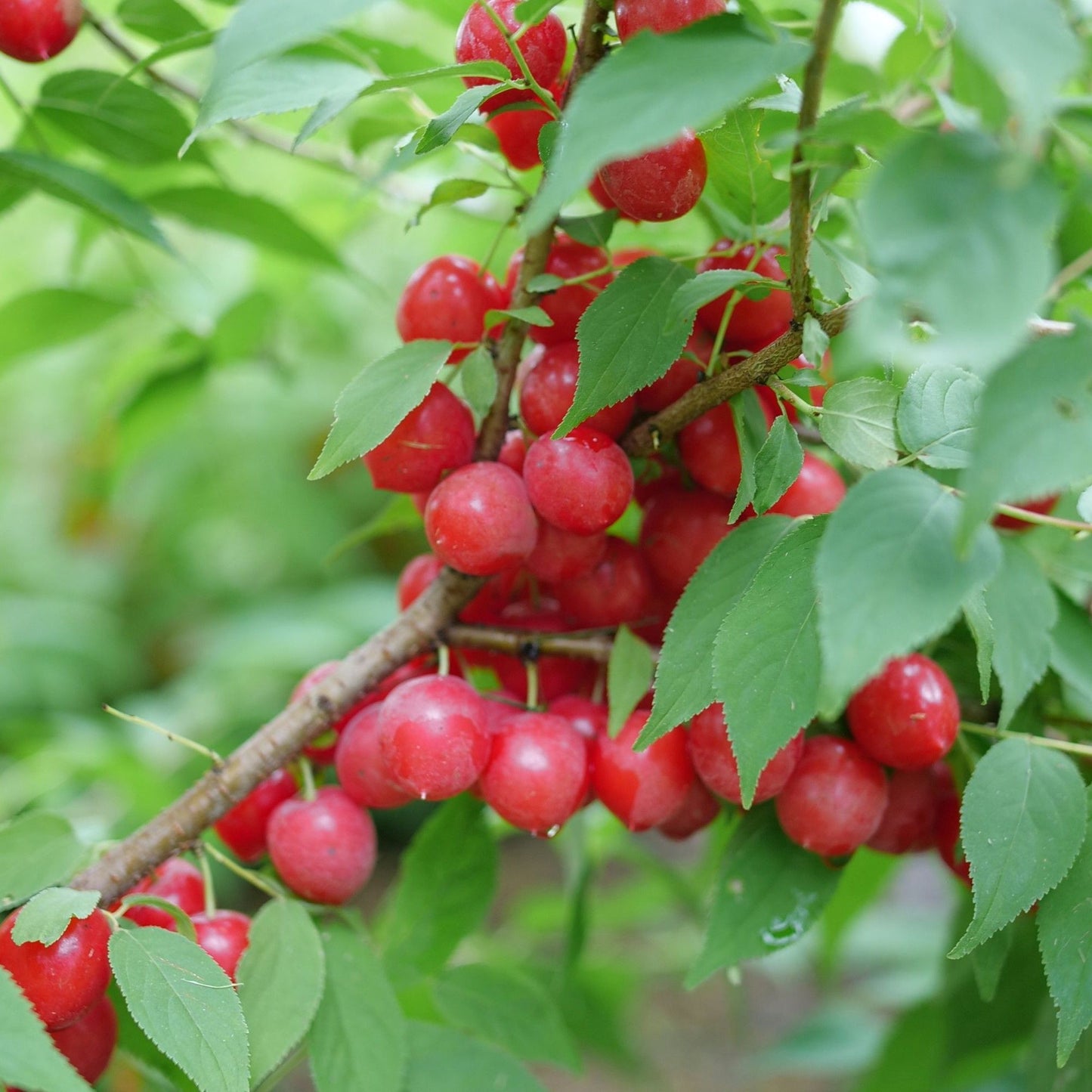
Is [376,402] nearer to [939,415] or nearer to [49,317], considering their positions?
[939,415]

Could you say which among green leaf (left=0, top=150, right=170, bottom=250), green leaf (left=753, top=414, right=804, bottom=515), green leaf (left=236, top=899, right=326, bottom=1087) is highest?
green leaf (left=0, top=150, right=170, bottom=250)

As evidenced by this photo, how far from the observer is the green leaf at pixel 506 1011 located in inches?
19.6

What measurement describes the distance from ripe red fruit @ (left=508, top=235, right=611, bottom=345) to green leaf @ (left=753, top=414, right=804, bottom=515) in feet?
0.33

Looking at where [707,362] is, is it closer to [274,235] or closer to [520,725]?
[520,725]

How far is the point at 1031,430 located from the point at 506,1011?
0.39 m

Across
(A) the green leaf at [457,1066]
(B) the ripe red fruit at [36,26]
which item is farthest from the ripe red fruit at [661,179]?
(A) the green leaf at [457,1066]

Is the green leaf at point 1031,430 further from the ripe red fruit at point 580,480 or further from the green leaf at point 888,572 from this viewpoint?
the ripe red fruit at point 580,480

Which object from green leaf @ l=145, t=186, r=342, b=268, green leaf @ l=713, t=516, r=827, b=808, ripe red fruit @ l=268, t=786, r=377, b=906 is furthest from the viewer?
green leaf @ l=145, t=186, r=342, b=268

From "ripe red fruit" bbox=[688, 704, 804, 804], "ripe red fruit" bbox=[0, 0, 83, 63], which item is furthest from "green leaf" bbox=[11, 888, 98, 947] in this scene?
"ripe red fruit" bbox=[0, 0, 83, 63]

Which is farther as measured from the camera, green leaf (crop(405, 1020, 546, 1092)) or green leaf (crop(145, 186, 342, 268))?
green leaf (crop(145, 186, 342, 268))

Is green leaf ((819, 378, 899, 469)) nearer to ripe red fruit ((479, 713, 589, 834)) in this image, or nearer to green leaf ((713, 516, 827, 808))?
green leaf ((713, 516, 827, 808))

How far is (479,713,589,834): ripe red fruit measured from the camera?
0.39 metres

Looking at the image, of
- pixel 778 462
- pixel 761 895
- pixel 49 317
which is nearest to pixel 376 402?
pixel 778 462

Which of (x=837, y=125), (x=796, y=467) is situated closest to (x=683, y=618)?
(x=796, y=467)
